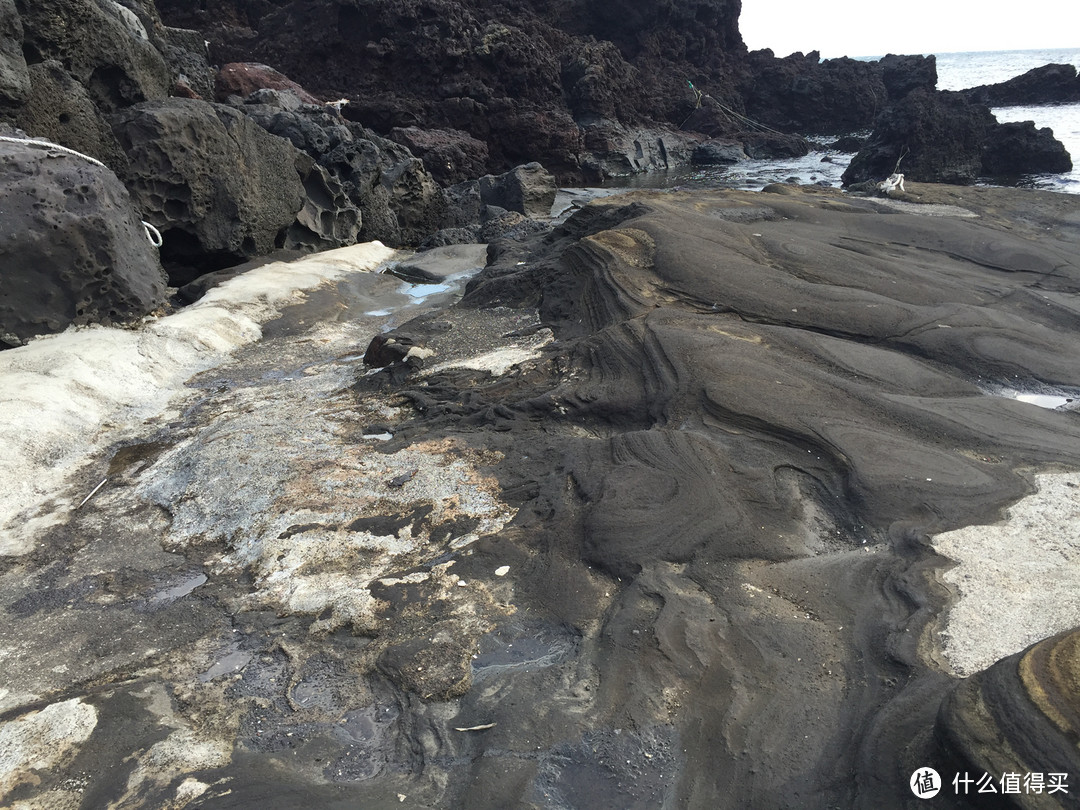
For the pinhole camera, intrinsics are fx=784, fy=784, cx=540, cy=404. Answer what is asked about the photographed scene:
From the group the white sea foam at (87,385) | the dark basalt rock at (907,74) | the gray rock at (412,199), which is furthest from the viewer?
the dark basalt rock at (907,74)

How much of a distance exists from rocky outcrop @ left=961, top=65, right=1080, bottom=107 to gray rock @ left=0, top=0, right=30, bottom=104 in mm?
35639

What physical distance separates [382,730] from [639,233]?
15.0 feet

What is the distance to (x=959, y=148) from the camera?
17.3 metres

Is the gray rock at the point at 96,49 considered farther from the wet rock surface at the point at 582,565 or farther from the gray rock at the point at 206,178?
the wet rock surface at the point at 582,565

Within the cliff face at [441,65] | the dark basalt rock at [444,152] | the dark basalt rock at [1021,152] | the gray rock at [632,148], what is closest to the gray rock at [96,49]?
the dark basalt rock at [444,152]

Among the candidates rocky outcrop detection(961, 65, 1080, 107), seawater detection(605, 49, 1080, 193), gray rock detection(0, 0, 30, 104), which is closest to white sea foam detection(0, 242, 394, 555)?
gray rock detection(0, 0, 30, 104)

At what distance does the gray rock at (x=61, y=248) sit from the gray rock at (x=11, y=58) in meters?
0.90

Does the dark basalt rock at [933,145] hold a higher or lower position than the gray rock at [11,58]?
lower

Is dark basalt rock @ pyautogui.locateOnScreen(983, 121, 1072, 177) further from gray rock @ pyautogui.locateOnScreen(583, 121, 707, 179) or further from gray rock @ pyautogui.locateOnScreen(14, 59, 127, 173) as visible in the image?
gray rock @ pyautogui.locateOnScreen(14, 59, 127, 173)

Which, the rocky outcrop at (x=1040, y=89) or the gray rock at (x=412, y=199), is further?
the rocky outcrop at (x=1040, y=89)

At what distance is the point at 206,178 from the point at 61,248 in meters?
2.30

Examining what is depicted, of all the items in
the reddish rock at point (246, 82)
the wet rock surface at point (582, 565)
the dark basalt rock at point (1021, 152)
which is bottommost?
the wet rock surface at point (582, 565)

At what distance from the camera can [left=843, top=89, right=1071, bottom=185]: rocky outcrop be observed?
17.1 m

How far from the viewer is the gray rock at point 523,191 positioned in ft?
45.1
